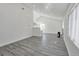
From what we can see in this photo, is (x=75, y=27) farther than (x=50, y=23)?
No

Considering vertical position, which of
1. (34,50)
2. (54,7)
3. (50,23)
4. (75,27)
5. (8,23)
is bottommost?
(34,50)

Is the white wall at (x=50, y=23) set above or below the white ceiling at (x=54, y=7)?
below

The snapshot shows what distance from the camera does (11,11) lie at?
530 centimetres

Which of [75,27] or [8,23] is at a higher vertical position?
[8,23]

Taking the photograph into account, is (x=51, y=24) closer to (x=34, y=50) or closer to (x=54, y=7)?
(x=54, y=7)

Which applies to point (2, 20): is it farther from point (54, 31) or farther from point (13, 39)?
point (54, 31)

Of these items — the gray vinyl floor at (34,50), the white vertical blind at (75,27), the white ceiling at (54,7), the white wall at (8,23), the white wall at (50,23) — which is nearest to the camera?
the white vertical blind at (75,27)

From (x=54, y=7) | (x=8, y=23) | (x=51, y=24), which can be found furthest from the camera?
(x=51, y=24)

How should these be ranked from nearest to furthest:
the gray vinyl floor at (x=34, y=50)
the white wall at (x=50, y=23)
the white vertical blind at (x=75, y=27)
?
1. the white vertical blind at (x=75, y=27)
2. the gray vinyl floor at (x=34, y=50)
3. the white wall at (x=50, y=23)

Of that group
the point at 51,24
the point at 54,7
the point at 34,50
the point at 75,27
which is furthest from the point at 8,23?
the point at 51,24

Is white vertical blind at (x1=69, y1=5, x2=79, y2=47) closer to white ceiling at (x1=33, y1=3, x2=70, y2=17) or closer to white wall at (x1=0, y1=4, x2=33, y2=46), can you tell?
white ceiling at (x1=33, y1=3, x2=70, y2=17)

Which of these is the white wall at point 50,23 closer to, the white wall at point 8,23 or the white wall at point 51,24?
the white wall at point 51,24

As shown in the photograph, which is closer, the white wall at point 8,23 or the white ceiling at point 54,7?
the white wall at point 8,23

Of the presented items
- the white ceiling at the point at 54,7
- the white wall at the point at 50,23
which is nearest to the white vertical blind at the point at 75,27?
the white ceiling at the point at 54,7
